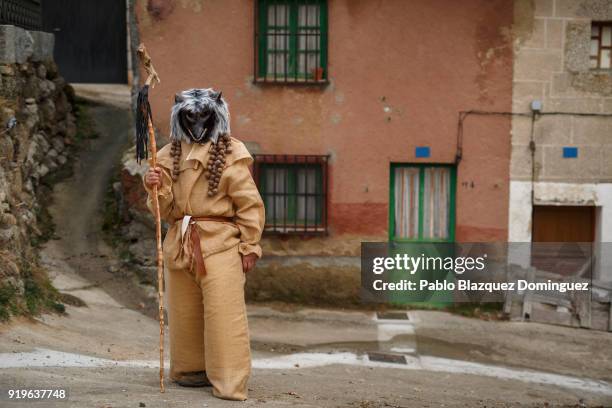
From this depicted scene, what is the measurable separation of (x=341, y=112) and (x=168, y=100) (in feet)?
7.38

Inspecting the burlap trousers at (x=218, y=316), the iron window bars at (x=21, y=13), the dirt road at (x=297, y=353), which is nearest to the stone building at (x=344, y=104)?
the dirt road at (x=297, y=353)

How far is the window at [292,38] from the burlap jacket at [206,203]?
5276 mm

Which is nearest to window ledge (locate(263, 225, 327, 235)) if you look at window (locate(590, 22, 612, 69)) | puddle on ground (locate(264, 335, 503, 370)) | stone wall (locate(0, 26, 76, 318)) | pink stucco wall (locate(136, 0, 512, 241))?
pink stucco wall (locate(136, 0, 512, 241))

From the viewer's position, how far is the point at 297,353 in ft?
33.0

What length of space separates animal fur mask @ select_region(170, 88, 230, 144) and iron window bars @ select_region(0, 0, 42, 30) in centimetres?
545

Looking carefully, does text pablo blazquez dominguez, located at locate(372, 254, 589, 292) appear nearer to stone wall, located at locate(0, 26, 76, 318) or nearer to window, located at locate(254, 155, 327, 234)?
window, located at locate(254, 155, 327, 234)

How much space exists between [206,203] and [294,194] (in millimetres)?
5457

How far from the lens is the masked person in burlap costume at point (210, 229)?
6531 mm

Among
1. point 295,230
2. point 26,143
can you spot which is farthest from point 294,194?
point 26,143

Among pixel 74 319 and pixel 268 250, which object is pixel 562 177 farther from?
pixel 74 319

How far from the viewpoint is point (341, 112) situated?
1187cm

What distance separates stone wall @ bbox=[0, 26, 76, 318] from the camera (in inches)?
380

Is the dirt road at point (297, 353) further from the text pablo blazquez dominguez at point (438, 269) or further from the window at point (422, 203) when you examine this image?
the window at point (422, 203)

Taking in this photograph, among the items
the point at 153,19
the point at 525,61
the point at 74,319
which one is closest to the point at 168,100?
the point at 153,19
